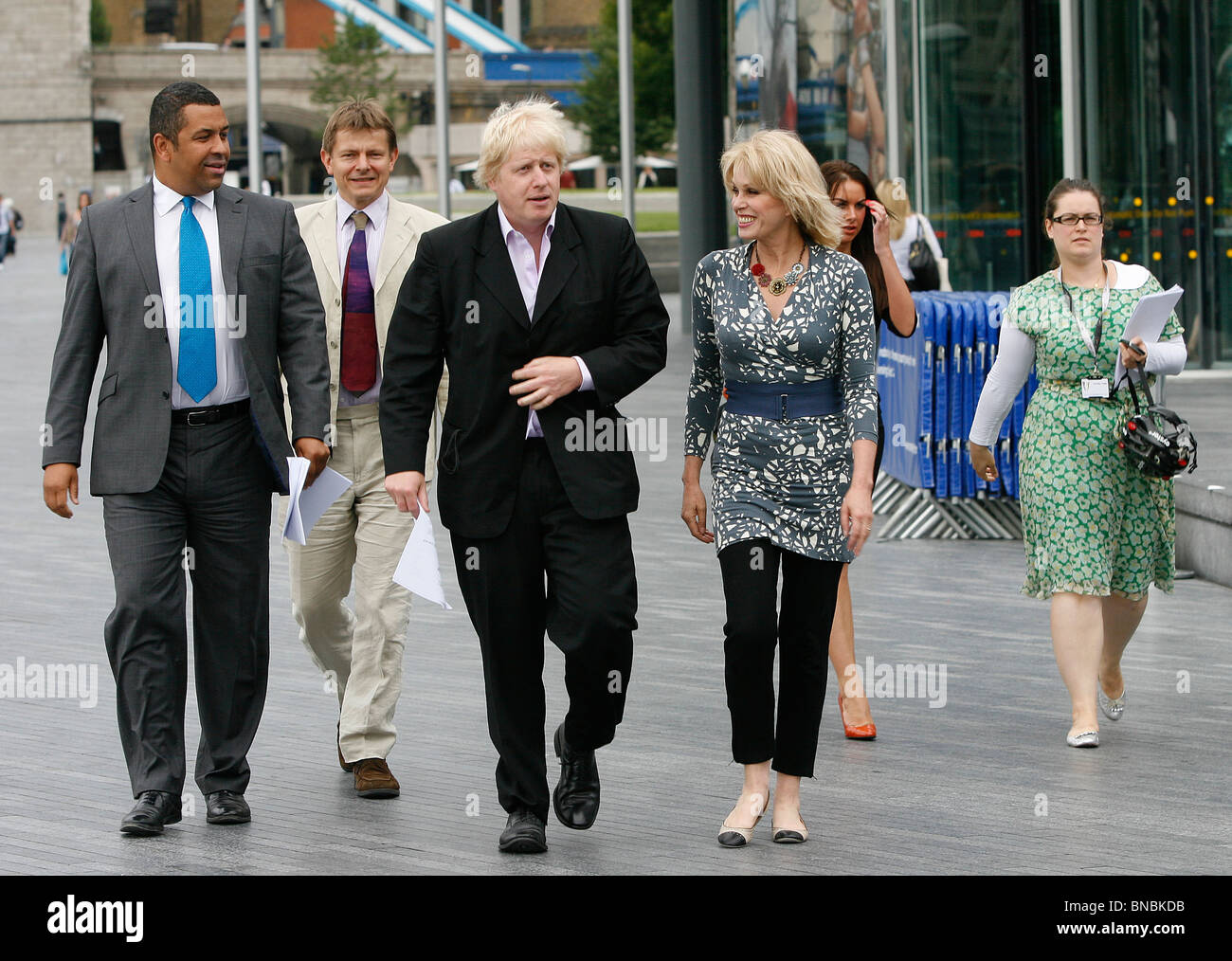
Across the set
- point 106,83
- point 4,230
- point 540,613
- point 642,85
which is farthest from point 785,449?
point 106,83

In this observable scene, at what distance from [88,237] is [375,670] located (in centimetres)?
147

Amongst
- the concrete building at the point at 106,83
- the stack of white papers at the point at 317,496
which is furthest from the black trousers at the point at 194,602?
the concrete building at the point at 106,83

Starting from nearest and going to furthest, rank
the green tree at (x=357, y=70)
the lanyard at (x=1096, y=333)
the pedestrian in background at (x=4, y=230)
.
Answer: the lanyard at (x=1096, y=333)
the green tree at (x=357, y=70)
the pedestrian in background at (x=4, y=230)

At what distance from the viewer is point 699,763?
19.1 feet

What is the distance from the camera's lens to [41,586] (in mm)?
9047

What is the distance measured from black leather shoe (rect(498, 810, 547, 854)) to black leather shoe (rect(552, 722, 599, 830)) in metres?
0.13

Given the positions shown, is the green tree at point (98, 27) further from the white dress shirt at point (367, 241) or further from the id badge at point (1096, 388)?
the id badge at point (1096, 388)

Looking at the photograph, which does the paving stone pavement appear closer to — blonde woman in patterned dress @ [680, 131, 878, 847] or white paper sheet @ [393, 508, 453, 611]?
blonde woman in patterned dress @ [680, 131, 878, 847]

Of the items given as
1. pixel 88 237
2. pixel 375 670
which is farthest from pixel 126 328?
pixel 375 670

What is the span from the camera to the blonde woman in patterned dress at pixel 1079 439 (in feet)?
19.6

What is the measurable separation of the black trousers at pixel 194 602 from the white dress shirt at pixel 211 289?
87 millimetres
